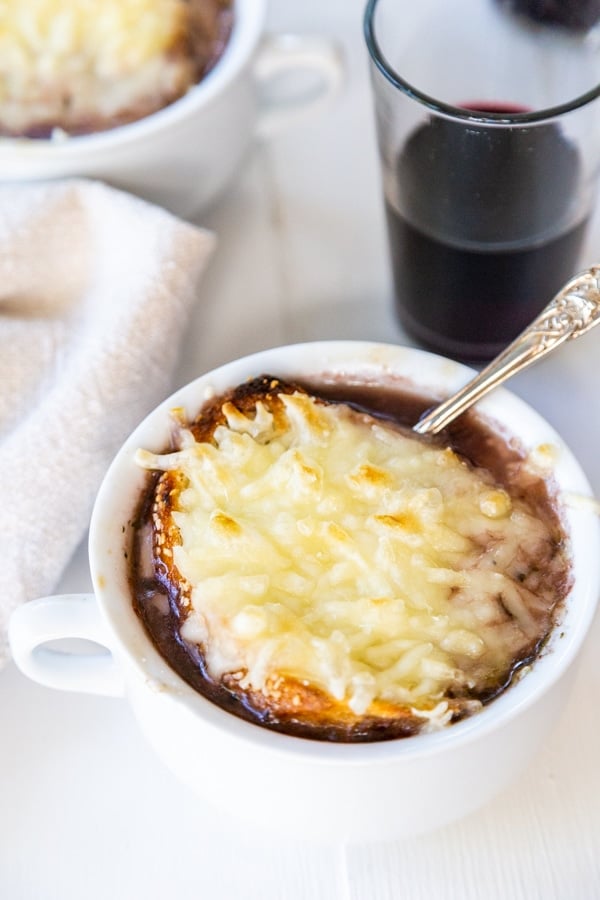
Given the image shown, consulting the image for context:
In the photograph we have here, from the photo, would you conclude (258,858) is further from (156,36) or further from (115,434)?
(156,36)

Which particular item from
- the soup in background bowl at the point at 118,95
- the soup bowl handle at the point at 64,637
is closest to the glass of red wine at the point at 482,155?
the soup in background bowl at the point at 118,95

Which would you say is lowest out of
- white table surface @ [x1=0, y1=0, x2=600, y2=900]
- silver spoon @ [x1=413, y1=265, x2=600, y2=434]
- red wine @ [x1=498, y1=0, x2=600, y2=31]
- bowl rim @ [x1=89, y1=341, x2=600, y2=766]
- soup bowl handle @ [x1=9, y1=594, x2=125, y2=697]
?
white table surface @ [x1=0, y1=0, x2=600, y2=900]

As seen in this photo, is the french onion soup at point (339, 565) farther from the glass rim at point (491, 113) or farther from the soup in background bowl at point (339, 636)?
the glass rim at point (491, 113)

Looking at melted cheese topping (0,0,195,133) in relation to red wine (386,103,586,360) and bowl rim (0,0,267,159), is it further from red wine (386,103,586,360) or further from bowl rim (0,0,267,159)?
red wine (386,103,586,360)

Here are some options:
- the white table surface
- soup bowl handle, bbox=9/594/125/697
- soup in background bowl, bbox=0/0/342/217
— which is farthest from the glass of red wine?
soup bowl handle, bbox=9/594/125/697

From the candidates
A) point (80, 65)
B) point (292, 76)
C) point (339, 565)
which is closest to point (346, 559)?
point (339, 565)
